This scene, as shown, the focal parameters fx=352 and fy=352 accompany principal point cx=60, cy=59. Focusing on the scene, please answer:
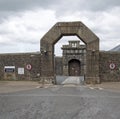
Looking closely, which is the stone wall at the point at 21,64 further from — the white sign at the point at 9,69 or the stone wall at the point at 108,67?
the stone wall at the point at 108,67

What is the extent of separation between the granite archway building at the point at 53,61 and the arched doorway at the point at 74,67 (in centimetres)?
2694

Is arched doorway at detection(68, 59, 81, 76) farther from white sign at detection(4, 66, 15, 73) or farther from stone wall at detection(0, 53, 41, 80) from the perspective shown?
white sign at detection(4, 66, 15, 73)

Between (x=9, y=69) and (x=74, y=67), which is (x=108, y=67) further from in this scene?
(x=74, y=67)

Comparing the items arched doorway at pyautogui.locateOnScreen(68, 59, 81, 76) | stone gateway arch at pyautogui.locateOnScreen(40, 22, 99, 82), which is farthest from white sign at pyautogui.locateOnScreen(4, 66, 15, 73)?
arched doorway at pyautogui.locateOnScreen(68, 59, 81, 76)

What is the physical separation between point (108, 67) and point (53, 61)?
5444 mm

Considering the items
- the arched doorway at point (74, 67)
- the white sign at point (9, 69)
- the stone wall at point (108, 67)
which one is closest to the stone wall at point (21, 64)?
the white sign at point (9, 69)

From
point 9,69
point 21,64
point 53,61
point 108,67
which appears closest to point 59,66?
point 9,69

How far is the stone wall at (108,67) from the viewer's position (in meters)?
34.6

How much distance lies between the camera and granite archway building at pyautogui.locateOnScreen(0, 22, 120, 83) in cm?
3391

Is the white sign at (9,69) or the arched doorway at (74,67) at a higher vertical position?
the arched doorway at (74,67)

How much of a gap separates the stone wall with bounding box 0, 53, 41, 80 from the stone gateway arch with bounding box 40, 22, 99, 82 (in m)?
0.97

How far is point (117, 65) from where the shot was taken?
3475 centimetres

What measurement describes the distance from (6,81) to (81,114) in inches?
970

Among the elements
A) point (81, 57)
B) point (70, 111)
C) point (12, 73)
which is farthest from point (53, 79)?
point (81, 57)
